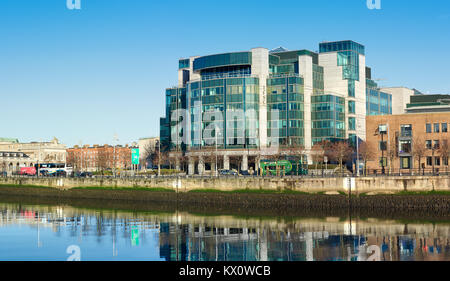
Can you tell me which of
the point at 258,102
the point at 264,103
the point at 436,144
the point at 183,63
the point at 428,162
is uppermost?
the point at 183,63

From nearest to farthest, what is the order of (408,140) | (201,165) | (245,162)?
1. (408,140)
2. (201,165)
3. (245,162)

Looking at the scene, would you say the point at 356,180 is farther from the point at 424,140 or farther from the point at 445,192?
the point at 424,140

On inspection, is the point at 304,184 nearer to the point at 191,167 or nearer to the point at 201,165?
the point at 201,165

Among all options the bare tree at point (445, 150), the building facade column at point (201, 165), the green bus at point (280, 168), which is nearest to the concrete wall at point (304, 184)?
the green bus at point (280, 168)

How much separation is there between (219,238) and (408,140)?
61137 millimetres

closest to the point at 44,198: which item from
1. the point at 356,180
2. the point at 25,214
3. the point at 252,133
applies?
the point at 25,214

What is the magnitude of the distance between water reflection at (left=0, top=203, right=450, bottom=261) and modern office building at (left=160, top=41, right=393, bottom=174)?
59261mm

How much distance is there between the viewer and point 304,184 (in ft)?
229

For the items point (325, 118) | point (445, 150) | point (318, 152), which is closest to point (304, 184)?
point (445, 150)

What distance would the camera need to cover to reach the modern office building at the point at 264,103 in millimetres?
120938

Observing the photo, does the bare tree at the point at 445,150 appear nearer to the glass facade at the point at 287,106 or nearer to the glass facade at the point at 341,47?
the glass facade at the point at 287,106

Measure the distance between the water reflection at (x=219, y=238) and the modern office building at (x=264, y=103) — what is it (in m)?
59.3

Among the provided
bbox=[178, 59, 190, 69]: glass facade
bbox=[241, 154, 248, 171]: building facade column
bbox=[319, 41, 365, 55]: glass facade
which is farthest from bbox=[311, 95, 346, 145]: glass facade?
bbox=[178, 59, 190, 69]: glass facade
